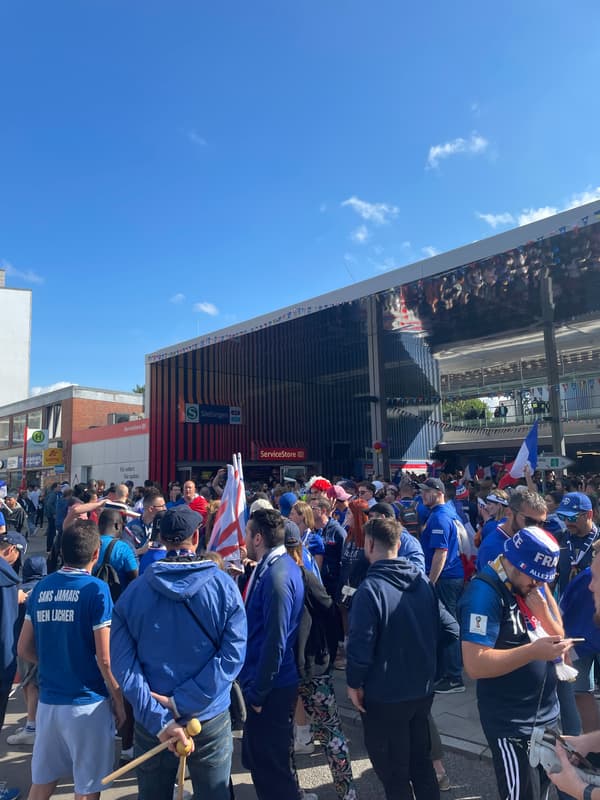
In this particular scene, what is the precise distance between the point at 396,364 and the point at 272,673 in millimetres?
19180

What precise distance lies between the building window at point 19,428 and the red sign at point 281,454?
17066mm

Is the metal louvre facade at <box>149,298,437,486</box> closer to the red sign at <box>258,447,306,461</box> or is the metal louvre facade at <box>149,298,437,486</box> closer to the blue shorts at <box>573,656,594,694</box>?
the red sign at <box>258,447,306,461</box>

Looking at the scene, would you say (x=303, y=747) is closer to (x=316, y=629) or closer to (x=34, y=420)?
(x=316, y=629)

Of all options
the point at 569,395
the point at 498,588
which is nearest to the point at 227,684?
the point at 498,588

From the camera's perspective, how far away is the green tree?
26656 millimetres

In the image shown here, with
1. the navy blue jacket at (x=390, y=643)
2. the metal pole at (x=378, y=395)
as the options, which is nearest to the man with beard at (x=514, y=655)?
the navy blue jacket at (x=390, y=643)

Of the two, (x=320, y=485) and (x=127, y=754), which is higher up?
(x=320, y=485)

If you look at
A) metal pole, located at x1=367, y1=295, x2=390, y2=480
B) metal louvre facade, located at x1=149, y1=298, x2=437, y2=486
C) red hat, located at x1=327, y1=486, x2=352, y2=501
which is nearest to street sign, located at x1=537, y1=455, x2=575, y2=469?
red hat, located at x1=327, y1=486, x2=352, y2=501

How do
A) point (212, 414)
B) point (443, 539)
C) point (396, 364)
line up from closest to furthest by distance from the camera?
point (443, 539), point (396, 364), point (212, 414)

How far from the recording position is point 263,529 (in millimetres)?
3494

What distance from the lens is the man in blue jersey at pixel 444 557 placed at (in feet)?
18.1

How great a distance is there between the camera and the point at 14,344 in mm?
49750

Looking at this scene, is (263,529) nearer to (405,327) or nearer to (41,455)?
(405,327)

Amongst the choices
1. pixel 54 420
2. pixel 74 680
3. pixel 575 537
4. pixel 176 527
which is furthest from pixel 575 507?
pixel 54 420
